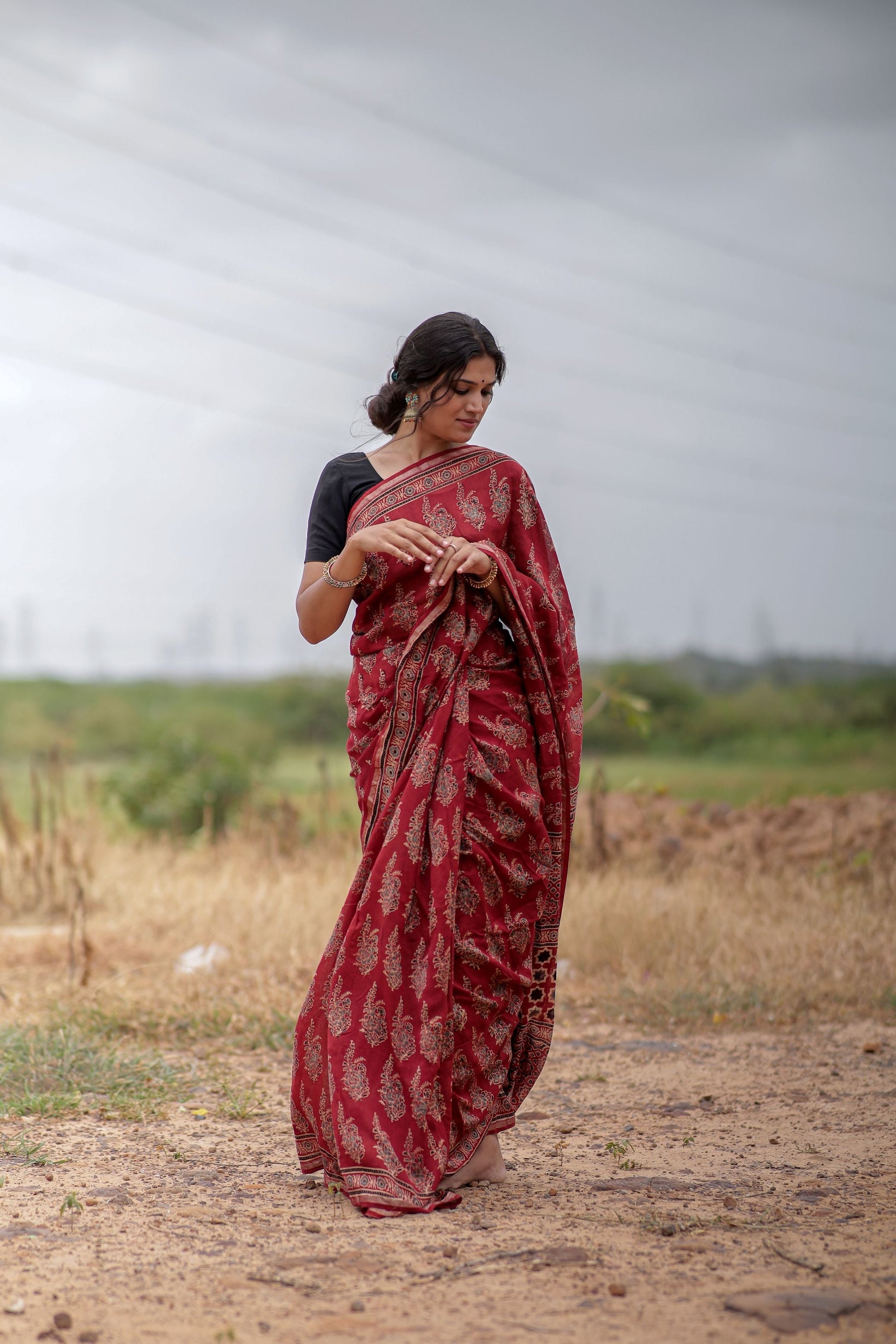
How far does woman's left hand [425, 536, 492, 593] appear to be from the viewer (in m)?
3.03

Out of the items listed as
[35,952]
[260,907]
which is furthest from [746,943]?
[35,952]

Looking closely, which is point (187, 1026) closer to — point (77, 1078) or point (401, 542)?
point (77, 1078)

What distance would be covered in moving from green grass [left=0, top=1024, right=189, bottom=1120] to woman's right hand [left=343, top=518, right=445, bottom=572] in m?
1.91

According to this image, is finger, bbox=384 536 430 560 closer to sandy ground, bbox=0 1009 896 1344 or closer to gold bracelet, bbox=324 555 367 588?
gold bracelet, bbox=324 555 367 588

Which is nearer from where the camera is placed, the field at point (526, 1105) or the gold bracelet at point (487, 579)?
the field at point (526, 1105)

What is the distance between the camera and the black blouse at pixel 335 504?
10.7 feet

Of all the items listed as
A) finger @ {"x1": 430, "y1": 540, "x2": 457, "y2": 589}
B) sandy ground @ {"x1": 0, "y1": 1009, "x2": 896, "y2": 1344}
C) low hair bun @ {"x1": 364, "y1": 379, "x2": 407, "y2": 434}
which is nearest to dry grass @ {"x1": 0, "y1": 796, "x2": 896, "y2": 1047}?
sandy ground @ {"x1": 0, "y1": 1009, "x2": 896, "y2": 1344}

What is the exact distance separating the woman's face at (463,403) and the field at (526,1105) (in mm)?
1903

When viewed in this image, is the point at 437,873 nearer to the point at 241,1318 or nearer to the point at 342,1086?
the point at 342,1086

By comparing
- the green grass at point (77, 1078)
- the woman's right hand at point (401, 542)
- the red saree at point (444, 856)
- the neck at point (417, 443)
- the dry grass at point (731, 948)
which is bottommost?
the green grass at point (77, 1078)

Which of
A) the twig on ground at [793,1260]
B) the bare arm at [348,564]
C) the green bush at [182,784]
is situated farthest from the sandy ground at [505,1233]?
the green bush at [182,784]

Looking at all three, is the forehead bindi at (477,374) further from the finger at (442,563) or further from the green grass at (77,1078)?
the green grass at (77,1078)

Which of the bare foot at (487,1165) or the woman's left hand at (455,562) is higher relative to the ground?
the woman's left hand at (455,562)

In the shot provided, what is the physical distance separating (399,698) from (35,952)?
3.62 meters
